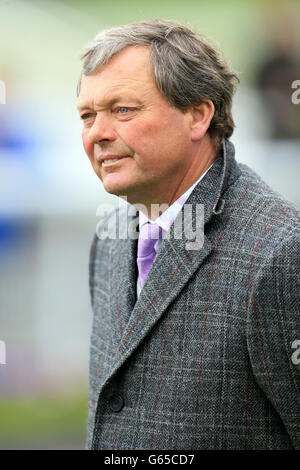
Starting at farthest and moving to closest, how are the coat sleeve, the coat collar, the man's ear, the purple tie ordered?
→ the purple tie, the man's ear, the coat collar, the coat sleeve

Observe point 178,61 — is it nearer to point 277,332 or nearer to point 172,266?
point 172,266

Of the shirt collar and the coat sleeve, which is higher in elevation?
the shirt collar

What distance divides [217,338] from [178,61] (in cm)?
105

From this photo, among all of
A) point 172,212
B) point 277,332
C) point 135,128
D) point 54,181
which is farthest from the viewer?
point 54,181

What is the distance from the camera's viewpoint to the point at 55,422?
569 centimetres

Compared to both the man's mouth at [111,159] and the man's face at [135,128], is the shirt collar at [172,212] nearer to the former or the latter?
the man's face at [135,128]

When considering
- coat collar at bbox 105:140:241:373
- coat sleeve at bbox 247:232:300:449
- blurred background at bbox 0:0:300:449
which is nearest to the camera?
coat sleeve at bbox 247:232:300:449

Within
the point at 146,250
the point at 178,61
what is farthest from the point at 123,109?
the point at 146,250

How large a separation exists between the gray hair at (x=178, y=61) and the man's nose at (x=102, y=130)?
0.19m

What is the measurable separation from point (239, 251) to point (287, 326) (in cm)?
32

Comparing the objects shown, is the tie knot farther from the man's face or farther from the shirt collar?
the man's face

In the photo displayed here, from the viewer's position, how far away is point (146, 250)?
2867 millimetres

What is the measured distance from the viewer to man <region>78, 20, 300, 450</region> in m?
2.42

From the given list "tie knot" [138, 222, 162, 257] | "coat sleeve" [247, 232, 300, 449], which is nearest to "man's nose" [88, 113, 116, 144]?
"tie knot" [138, 222, 162, 257]
